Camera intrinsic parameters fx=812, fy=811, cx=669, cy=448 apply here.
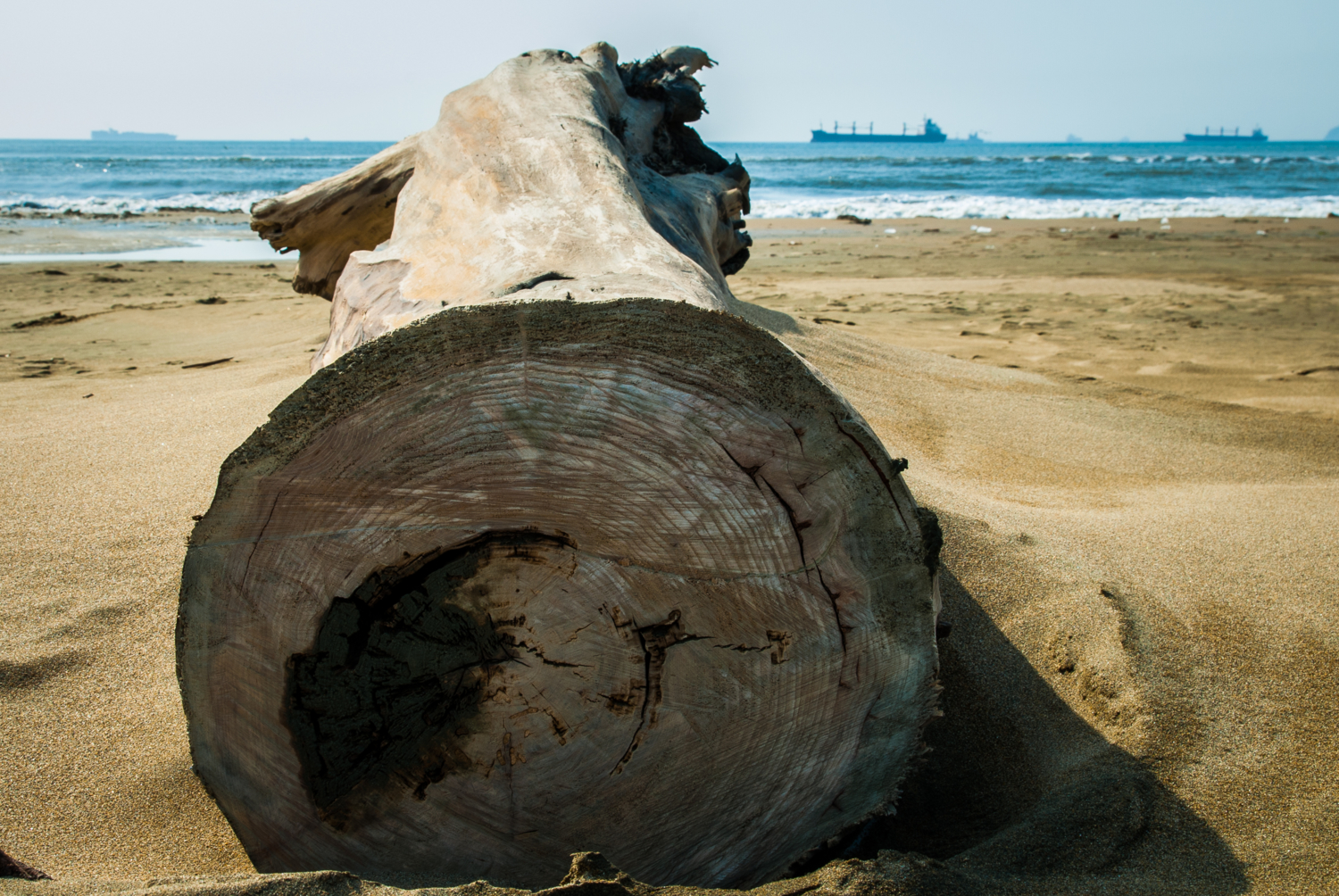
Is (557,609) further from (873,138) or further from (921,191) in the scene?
(873,138)

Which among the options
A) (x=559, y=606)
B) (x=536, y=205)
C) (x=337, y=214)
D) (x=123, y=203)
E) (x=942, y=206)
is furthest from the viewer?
(x=942, y=206)

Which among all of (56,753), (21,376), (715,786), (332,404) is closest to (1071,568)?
(715,786)

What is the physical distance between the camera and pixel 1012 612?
1972 millimetres

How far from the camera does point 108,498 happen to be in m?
2.47

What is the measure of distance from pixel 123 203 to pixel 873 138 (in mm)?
86212

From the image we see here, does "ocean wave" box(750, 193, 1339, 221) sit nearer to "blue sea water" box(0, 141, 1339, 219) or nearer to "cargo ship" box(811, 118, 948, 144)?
"blue sea water" box(0, 141, 1339, 219)

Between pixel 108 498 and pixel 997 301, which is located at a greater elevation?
pixel 997 301

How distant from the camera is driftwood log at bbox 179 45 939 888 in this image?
1.14 meters

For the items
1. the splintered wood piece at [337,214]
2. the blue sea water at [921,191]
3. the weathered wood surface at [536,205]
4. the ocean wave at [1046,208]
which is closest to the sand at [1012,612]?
the splintered wood piece at [337,214]

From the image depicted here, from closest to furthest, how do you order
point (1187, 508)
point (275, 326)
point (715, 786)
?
point (715, 786), point (1187, 508), point (275, 326)

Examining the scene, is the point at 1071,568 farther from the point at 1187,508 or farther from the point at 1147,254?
the point at 1147,254

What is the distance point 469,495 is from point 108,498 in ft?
6.33

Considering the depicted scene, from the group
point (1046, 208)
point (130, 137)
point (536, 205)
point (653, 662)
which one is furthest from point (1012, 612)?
point (130, 137)

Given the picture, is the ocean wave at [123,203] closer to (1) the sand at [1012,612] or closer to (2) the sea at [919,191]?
(2) the sea at [919,191]
